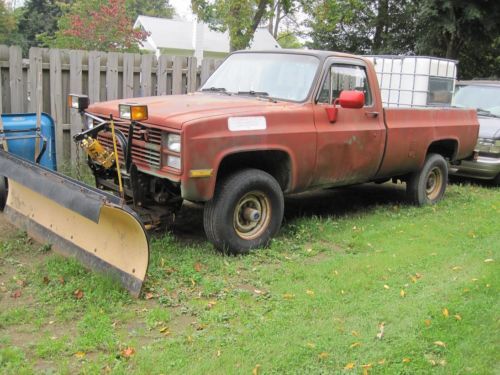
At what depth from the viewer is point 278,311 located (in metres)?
4.20

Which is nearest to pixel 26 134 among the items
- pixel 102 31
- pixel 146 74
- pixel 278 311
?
pixel 146 74

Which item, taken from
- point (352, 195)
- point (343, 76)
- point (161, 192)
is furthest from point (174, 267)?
point (352, 195)

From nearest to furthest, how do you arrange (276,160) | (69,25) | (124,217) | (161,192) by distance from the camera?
(124,217) → (161,192) → (276,160) → (69,25)

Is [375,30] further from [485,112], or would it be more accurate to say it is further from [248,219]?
[248,219]

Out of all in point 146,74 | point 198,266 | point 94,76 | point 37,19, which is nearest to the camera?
point 198,266

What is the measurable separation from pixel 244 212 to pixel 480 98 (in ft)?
24.3

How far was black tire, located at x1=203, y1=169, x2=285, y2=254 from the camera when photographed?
5230 millimetres

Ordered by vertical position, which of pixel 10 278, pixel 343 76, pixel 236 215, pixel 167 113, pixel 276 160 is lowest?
pixel 10 278

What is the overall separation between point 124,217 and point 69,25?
23.5 metres

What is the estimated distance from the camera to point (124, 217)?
14.2ft

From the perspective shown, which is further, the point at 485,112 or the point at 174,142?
the point at 485,112

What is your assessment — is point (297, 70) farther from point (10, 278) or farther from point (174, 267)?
point (10, 278)

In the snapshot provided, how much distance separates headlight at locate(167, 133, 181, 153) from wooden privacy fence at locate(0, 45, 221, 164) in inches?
127

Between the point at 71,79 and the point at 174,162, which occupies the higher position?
the point at 71,79
